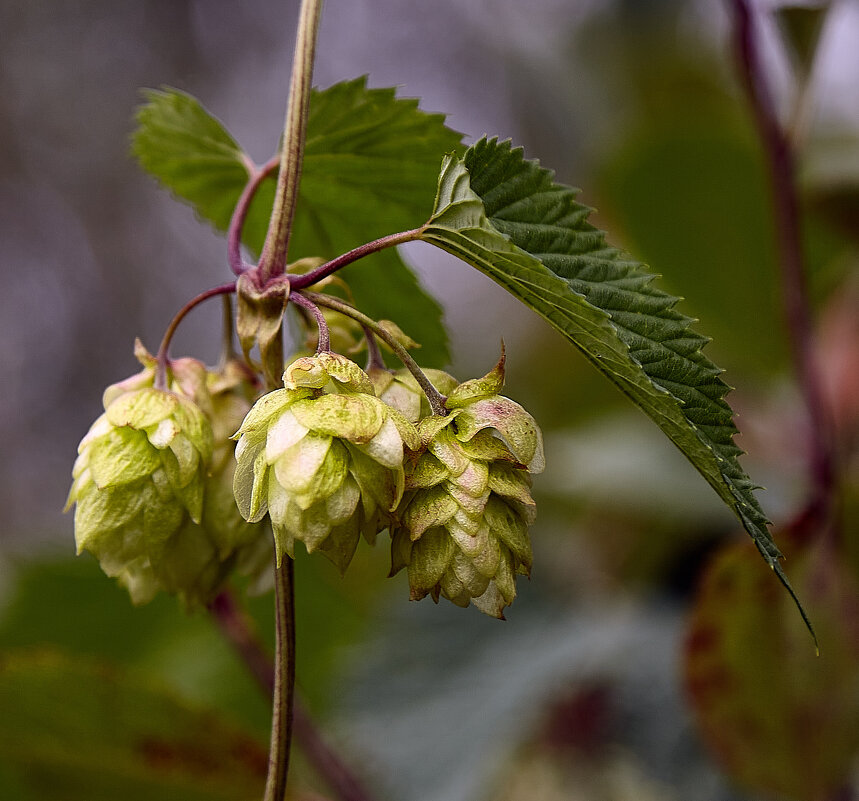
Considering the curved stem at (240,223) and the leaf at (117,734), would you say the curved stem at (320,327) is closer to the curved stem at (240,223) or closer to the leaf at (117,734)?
the curved stem at (240,223)

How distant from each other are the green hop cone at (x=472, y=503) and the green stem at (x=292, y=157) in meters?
0.12

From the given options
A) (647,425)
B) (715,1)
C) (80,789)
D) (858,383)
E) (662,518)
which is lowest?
(80,789)

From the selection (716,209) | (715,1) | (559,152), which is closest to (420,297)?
(716,209)

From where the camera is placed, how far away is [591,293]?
0.46m

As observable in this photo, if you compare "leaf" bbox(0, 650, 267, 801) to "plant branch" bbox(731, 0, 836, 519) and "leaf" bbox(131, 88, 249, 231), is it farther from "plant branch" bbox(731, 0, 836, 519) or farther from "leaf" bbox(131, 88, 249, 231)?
"plant branch" bbox(731, 0, 836, 519)

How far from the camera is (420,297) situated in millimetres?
657

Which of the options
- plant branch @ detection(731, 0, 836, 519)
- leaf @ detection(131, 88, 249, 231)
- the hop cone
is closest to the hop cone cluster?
the hop cone

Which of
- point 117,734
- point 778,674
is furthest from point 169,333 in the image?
point 778,674

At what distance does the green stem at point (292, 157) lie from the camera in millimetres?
461

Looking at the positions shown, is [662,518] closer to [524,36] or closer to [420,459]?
[420,459]

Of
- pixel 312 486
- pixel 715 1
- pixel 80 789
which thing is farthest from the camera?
pixel 715 1

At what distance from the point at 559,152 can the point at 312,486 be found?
7.94ft

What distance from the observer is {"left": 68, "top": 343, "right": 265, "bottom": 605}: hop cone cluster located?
469 mm

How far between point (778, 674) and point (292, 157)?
26.9 inches
